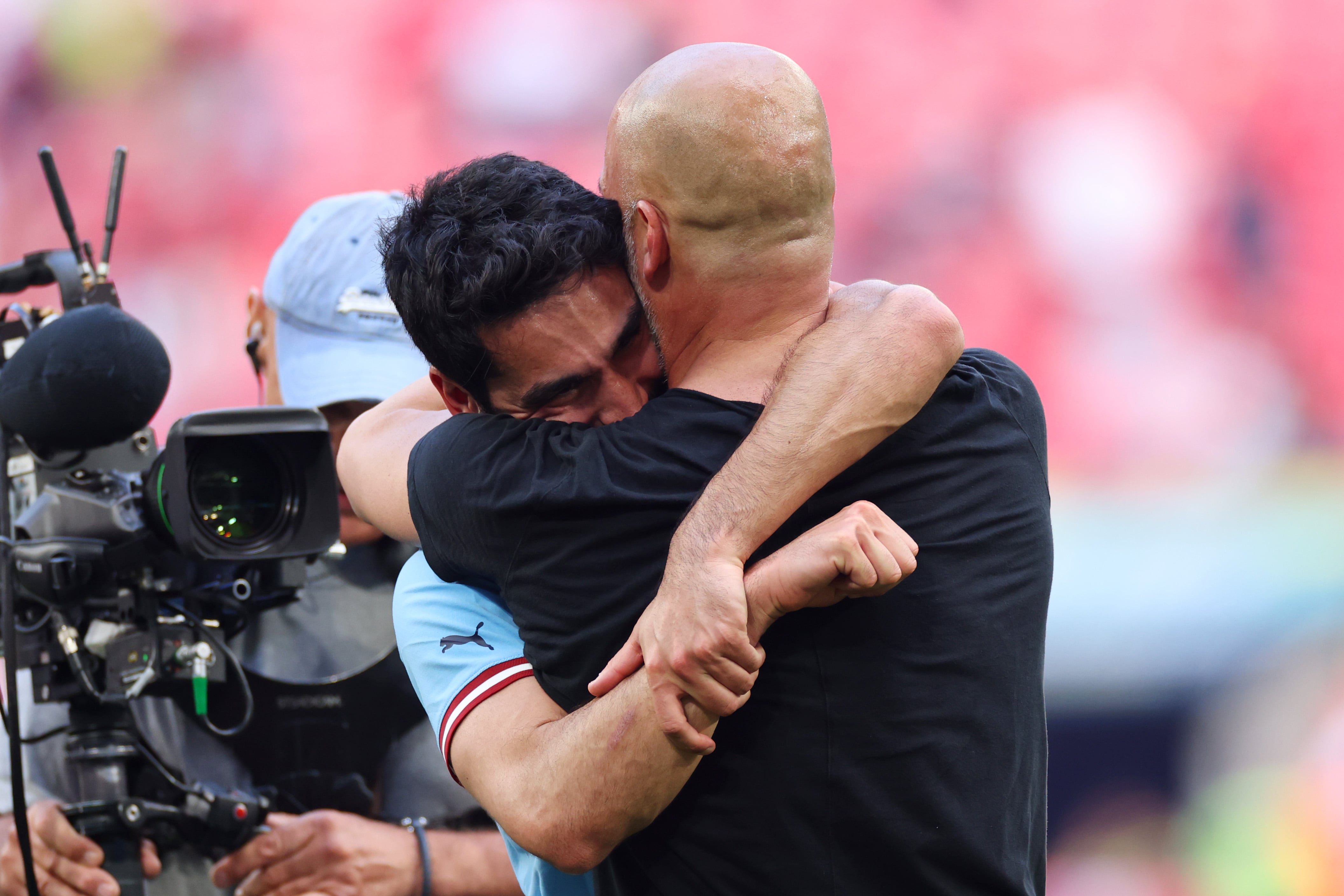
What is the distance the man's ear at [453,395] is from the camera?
116cm

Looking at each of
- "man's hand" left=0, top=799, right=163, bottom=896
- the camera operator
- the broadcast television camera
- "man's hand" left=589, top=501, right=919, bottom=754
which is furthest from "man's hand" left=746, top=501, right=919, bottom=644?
"man's hand" left=0, top=799, right=163, bottom=896

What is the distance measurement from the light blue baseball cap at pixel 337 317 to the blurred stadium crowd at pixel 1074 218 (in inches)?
34.8

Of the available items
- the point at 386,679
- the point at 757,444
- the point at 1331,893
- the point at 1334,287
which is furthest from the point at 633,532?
the point at 1331,893

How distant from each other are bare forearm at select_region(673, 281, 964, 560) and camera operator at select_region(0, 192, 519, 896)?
1.00m

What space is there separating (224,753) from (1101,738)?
6.31ft

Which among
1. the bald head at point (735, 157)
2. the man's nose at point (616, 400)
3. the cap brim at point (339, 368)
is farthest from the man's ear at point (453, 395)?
the cap brim at point (339, 368)

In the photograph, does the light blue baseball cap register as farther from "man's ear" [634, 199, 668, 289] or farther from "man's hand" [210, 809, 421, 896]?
"man's ear" [634, 199, 668, 289]

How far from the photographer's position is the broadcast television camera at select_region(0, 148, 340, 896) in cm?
156

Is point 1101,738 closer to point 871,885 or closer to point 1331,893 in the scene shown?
point 1331,893

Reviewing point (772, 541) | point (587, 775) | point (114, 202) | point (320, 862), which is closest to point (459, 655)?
point (587, 775)

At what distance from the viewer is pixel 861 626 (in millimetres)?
931

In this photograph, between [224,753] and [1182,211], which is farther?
[1182,211]

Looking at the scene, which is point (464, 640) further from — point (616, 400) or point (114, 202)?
point (114, 202)

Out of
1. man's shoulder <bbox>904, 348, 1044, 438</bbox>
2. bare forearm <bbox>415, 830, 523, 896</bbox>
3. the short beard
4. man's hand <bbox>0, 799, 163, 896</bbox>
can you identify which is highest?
the short beard
